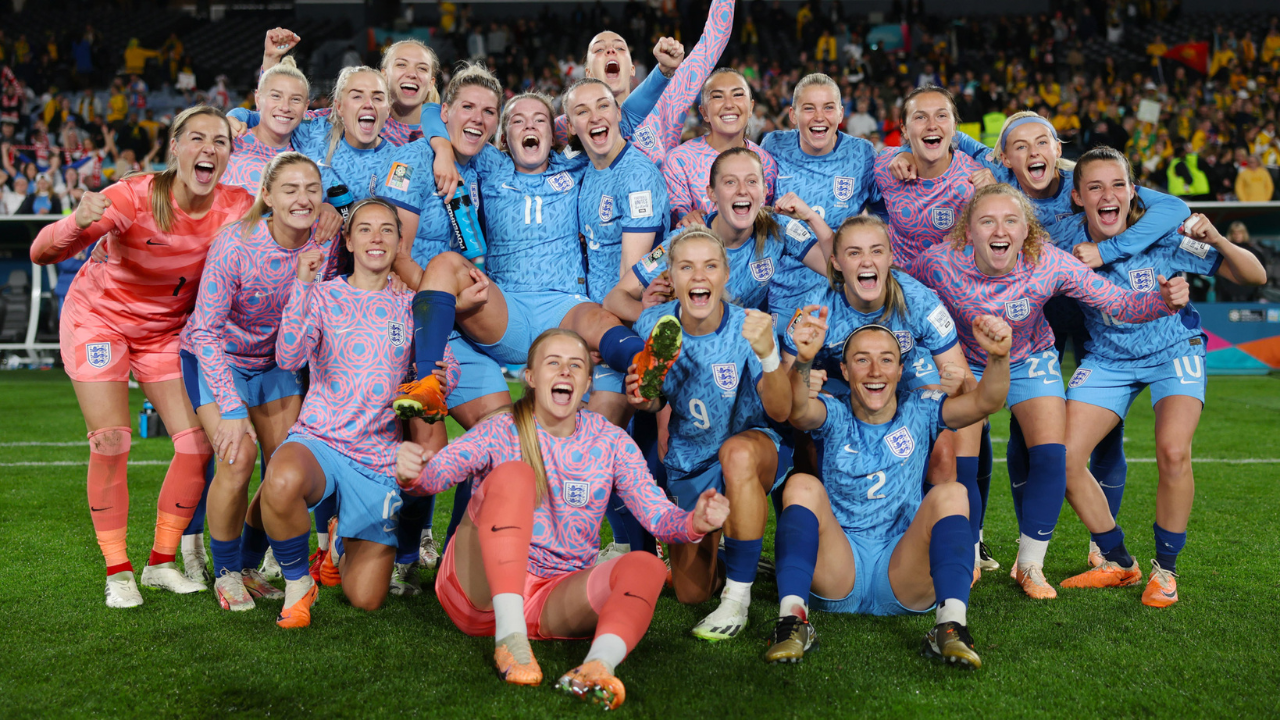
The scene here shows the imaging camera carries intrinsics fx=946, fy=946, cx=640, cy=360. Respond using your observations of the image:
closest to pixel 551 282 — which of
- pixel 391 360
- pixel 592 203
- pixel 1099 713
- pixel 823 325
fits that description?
pixel 592 203

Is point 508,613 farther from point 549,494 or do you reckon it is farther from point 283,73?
point 283,73

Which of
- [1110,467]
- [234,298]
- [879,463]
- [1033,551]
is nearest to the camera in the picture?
[879,463]

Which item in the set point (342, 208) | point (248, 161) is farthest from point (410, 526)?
point (248, 161)

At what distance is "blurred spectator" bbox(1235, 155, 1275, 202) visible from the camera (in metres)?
13.9

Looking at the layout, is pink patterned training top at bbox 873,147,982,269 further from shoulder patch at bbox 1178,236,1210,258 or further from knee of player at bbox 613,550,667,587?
knee of player at bbox 613,550,667,587

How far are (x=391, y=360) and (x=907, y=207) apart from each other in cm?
257

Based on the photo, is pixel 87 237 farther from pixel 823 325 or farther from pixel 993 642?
pixel 993 642

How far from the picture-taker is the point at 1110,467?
180 inches

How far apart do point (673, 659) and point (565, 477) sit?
0.71m

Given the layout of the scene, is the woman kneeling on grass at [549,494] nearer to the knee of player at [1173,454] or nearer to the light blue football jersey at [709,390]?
the light blue football jersey at [709,390]

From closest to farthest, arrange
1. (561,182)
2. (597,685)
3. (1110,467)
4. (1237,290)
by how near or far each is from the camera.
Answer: (597,685), (561,182), (1110,467), (1237,290)

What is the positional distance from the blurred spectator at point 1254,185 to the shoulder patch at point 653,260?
43.5 feet

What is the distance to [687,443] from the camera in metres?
3.91

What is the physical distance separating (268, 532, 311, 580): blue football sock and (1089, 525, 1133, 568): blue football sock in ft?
11.0
